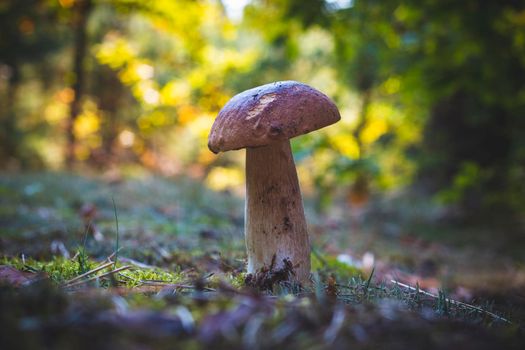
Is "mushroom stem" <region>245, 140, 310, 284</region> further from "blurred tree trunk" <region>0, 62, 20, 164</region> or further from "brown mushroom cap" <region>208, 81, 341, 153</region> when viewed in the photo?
"blurred tree trunk" <region>0, 62, 20, 164</region>

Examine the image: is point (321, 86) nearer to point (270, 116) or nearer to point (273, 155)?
point (273, 155)

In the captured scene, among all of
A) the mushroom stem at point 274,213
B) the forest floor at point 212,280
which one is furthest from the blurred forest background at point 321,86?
the mushroom stem at point 274,213

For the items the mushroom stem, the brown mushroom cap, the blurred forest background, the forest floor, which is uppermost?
the blurred forest background

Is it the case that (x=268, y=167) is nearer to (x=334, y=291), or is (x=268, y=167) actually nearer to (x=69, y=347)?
(x=334, y=291)

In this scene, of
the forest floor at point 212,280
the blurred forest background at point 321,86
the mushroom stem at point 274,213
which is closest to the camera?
the forest floor at point 212,280

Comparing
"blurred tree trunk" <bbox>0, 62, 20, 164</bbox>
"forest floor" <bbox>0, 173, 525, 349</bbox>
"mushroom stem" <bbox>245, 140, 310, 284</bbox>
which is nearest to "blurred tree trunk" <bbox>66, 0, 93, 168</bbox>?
"blurred tree trunk" <bbox>0, 62, 20, 164</bbox>

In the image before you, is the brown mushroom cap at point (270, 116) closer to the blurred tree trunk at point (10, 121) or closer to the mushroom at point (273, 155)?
the mushroom at point (273, 155)

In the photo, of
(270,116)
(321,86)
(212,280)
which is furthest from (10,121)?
(270,116)
